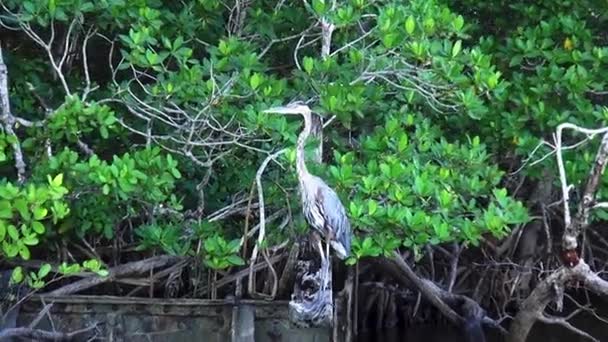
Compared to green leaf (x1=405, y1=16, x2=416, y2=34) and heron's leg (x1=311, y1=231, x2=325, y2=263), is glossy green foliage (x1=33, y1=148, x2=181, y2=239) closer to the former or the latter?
heron's leg (x1=311, y1=231, x2=325, y2=263)

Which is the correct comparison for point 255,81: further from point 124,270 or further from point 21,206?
point 124,270

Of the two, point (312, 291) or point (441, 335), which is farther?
point (441, 335)

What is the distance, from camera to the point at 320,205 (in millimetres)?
Result: 2768

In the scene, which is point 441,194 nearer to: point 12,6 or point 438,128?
point 438,128

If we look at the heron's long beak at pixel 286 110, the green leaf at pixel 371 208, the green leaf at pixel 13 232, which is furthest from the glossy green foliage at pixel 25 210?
the green leaf at pixel 371 208

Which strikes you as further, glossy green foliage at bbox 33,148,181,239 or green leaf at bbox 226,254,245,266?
green leaf at bbox 226,254,245,266

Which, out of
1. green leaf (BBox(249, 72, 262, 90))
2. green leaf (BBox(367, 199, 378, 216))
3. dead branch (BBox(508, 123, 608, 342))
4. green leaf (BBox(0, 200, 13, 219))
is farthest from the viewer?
dead branch (BBox(508, 123, 608, 342))

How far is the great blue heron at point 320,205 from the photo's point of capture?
2.78m

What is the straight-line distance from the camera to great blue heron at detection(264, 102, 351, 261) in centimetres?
278

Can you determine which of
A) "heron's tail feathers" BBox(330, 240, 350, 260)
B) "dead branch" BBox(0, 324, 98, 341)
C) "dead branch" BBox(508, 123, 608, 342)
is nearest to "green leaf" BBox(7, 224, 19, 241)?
"dead branch" BBox(0, 324, 98, 341)

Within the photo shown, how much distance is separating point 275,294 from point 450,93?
3.70ft

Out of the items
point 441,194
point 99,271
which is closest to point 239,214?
point 99,271

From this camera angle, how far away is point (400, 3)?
3543mm

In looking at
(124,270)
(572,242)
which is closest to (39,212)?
(124,270)
